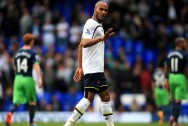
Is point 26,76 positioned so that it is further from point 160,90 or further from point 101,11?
point 160,90

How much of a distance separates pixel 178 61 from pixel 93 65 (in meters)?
4.66

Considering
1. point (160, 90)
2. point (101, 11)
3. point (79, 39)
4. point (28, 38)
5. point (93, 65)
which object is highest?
point (79, 39)

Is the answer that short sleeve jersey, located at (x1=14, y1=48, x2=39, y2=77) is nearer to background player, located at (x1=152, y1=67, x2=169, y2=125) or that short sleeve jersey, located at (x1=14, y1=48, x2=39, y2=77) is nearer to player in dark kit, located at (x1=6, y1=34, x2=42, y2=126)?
player in dark kit, located at (x1=6, y1=34, x2=42, y2=126)

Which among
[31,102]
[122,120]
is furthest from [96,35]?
A: [122,120]

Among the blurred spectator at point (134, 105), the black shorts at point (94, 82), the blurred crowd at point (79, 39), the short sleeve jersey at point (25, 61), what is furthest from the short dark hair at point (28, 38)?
the blurred spectator at point (134, 105)

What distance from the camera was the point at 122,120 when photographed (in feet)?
79.9

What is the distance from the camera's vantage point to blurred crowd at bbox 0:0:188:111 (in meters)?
25.5

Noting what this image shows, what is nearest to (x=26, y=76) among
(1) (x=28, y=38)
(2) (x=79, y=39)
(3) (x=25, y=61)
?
(3) (x=25, y=61)

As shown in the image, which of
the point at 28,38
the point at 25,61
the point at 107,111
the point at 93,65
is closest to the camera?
the point at 93,65

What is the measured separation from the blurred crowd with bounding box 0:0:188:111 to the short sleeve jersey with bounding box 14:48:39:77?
8284mm

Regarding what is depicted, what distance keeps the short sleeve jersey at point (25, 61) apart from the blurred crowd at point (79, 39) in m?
8.28

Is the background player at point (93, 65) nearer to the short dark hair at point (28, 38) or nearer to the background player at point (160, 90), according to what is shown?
the short dark hair at point (28, 38)

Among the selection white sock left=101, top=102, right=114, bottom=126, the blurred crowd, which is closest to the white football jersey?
the blurred crowd

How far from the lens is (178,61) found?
17219mm
